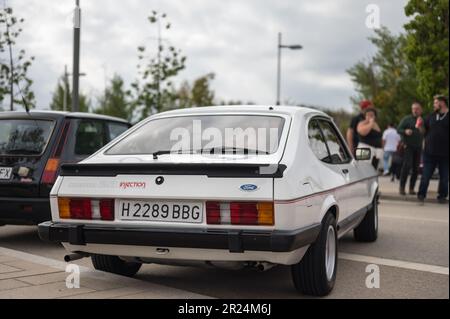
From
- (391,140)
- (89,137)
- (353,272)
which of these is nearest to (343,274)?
(353,272)

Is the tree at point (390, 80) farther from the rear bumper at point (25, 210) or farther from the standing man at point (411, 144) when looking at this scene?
the rear bumper at point (25, 210)

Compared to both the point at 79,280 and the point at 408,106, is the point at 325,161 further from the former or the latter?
the point at 408,106

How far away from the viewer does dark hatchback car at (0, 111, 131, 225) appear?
20.1 feet

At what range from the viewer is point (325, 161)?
5168mm

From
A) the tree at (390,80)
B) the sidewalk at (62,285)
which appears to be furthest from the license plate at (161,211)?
the tree at (390,80)

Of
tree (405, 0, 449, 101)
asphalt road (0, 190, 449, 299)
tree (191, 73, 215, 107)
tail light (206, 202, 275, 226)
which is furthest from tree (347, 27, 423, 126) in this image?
tail light (206, 202, 275, 226)

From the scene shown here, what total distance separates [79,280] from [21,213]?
170 centimetres

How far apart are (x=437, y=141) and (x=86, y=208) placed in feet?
27.9

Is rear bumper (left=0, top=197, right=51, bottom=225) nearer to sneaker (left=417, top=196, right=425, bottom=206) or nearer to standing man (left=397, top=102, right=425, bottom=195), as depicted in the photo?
sneaker (left=417, top=196, right=425, bottom=206)

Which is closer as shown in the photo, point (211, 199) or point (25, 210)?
point (211, 199)

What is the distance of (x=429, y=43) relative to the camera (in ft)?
44.5

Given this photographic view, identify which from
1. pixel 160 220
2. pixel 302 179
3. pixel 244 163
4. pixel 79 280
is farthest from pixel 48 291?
pixel 302 179

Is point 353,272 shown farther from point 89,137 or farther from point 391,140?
point 391,140

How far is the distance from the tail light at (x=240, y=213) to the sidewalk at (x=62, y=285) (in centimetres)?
62
